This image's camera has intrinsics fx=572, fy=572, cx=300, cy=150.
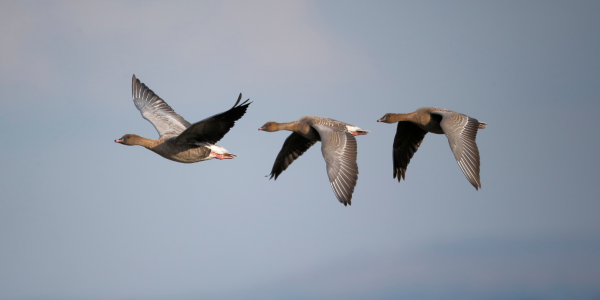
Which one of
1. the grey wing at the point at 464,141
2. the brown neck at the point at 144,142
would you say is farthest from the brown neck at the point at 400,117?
the brown neck at the point at 144,142

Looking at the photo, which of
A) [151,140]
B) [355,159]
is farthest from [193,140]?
[355,159]

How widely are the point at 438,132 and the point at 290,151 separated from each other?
5761 millimetres

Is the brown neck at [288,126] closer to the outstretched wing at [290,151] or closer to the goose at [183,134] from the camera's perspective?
the outstretched wing at [290,151]

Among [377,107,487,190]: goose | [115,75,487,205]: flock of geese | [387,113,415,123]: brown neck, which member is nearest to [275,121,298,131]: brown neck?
[115,75,487,205]: flock of geese

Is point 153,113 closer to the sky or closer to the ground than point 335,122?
closer to the sky

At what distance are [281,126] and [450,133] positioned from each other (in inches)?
248

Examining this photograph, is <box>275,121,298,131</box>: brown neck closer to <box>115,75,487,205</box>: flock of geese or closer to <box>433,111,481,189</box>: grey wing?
<box>115,75,487,205</box>: flock of geese

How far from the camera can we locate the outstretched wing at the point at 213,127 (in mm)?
16766

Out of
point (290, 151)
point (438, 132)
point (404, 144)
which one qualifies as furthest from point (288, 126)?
point (438, 132)

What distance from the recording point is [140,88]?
24578 mm

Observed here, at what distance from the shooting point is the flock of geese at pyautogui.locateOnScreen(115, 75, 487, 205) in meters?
17.2

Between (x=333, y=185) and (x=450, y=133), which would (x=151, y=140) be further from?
(x=450, y=133)

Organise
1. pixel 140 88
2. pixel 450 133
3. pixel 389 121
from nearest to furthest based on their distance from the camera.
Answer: pixel 450 133
pixel 389 121
pixel 140 88

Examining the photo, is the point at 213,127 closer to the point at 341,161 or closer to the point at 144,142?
the point at 144,142
